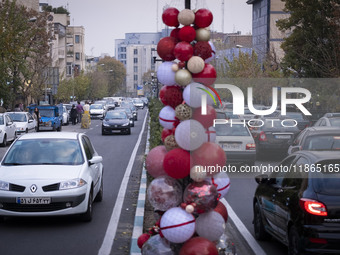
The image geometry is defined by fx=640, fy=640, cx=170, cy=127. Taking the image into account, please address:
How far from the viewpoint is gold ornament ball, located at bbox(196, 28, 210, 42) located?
6.71 metres

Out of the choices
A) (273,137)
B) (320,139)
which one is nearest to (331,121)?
(273,137)

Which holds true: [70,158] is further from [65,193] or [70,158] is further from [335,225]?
[335,225]

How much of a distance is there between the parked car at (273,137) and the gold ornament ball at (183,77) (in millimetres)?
16959

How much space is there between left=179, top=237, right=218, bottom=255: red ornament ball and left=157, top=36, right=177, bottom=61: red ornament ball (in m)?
1.95

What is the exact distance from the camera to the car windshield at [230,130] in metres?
19.4

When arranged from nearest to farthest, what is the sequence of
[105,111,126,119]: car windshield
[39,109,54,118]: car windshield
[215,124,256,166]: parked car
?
1. [215,124,256,166]: parked car
2. [105,111,126,119]: car windshield
3. [39,109,54,118]: car windshield

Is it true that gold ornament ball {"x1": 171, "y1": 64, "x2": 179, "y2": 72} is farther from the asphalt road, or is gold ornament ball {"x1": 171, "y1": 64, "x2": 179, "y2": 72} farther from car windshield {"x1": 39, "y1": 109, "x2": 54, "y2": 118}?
car windshield {"x1": 39, "y1": 109, "x2": 54, "y2": 118}

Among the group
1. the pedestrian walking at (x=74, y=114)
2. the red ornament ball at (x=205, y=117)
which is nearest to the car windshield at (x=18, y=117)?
the pedestrian walking at (x=74, y=114)

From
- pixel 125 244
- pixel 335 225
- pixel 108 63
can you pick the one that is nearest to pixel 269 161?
pixel 125 244

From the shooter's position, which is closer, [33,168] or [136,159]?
[33,168]

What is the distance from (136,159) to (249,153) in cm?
560

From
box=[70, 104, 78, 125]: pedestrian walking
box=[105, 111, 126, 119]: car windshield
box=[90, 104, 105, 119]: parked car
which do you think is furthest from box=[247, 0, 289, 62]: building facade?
box=[105, 111, 126, 119]: car windshield

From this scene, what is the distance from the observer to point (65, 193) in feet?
34.7

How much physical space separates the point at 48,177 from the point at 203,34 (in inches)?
198
